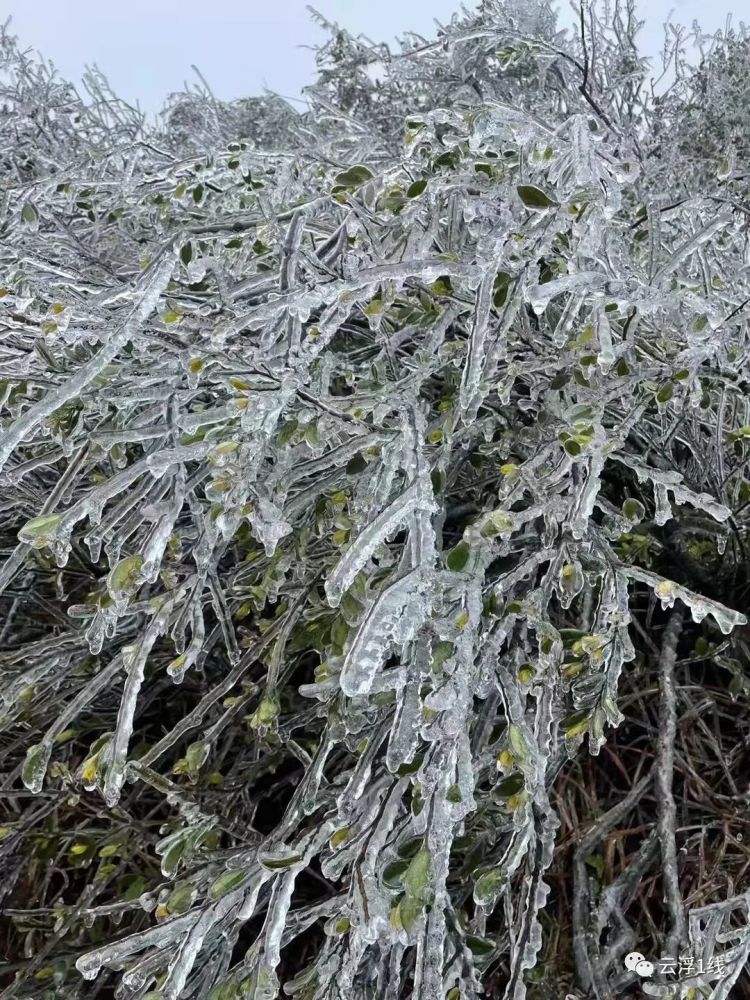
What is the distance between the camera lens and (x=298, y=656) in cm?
144

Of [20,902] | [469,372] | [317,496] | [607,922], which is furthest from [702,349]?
[20,902]

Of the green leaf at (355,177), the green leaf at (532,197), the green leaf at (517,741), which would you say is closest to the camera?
the green leaf at (517,741)

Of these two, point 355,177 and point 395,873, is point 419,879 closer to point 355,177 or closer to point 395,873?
point 395,873

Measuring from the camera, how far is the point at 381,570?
1.03 m

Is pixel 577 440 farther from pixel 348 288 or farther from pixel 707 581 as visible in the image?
pixel 707 581

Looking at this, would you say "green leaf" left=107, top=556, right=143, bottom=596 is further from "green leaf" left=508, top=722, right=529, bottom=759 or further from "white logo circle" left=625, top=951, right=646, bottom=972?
"white logo circle" left=625, top=951, right=646, bottom=972

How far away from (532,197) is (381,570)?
51 centimetres

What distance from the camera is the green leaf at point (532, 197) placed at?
0.94 metres

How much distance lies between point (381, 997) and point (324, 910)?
122 millimetres

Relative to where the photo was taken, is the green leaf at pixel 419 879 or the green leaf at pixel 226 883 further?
the green leaf at pixel 226 883

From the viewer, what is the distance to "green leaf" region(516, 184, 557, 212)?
938mm

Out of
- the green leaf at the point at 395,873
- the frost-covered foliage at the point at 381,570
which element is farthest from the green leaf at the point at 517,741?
the green leaf at the point at 395,873

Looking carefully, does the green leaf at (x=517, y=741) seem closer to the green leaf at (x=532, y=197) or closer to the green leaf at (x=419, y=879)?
the green leaf at (x=419, y=879)

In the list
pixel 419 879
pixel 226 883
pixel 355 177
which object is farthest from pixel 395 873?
pixel 355 177
